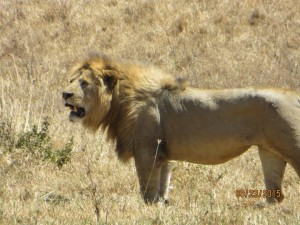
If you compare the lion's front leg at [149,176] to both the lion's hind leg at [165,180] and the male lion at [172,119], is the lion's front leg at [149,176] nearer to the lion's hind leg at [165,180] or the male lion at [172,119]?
the male lion at [172,119]

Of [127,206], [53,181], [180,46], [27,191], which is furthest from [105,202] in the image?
[180,46]

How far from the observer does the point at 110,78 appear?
6.50m

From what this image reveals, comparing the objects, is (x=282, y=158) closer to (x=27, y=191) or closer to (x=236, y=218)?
(x=236, y=218)

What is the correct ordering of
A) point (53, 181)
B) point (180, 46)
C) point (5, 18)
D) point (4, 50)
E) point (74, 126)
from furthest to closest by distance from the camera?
point (5, 18)
point (4, 50)
point (180, 46)
point (74, 126)
point (53, 181)

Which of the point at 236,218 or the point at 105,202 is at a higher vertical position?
the point at 236,218

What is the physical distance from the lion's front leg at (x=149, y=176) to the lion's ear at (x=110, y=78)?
79 cm

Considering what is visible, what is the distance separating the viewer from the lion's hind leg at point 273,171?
6133 mm

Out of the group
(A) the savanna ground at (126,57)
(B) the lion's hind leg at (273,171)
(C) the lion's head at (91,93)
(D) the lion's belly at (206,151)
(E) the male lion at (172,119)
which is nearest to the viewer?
(A) the savanna ground at (126,57)

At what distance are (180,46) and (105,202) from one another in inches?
406

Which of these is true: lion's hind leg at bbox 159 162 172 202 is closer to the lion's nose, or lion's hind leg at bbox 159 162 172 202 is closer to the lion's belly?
the lion's belly

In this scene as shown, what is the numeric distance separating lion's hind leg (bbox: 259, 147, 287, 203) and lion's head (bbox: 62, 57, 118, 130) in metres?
1.51

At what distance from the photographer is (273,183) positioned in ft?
20.4
